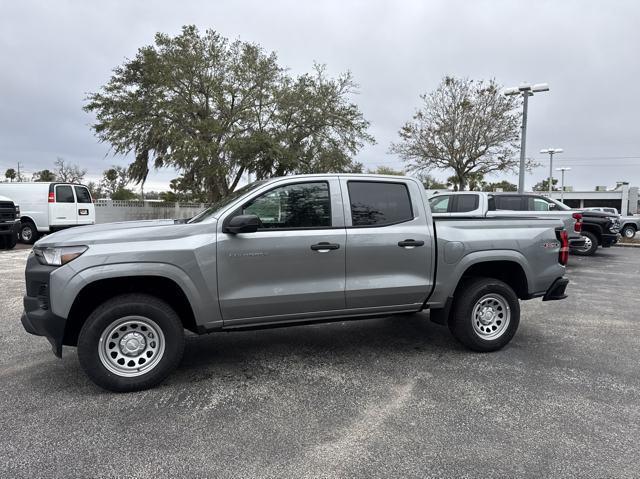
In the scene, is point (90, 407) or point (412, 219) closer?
point (90, 407)

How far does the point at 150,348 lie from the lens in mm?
3752

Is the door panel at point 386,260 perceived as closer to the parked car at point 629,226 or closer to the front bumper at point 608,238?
the front bumper at point 608,238

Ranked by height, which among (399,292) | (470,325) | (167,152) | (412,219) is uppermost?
(167,152)

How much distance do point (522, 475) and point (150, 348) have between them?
2931mm

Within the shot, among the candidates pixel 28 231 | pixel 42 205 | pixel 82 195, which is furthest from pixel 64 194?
pixel 28 231

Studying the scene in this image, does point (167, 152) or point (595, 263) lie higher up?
point (167, 152)

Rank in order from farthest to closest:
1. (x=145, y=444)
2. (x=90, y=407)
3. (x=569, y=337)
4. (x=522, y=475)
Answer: (x=569, y=337) → (x=90, y=407) → (x=145, y=444) → (x=522, y=475)

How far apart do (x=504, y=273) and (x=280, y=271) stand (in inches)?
104

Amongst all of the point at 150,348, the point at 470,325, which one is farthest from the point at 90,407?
the point at 470,325

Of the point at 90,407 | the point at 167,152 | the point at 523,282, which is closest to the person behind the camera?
the point at 90,407

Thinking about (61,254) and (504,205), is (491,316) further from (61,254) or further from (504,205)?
(504,205)

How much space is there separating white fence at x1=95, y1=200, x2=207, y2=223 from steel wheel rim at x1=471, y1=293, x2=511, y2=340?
23422mm

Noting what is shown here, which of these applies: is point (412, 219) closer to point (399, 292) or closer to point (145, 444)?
point (399, 292)

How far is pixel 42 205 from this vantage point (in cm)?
1477
